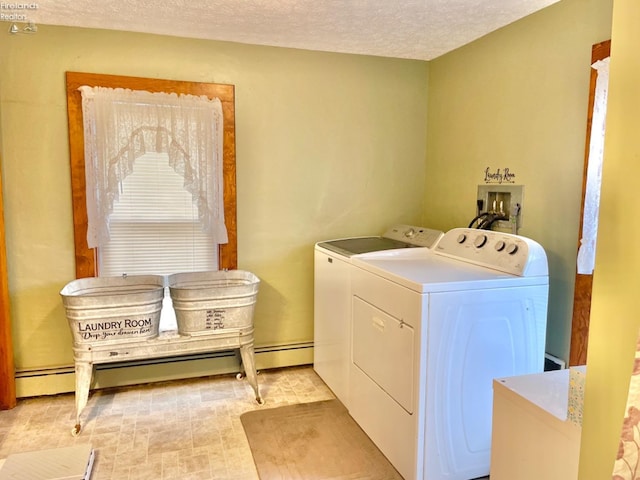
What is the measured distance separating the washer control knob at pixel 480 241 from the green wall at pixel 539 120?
28 centimetres

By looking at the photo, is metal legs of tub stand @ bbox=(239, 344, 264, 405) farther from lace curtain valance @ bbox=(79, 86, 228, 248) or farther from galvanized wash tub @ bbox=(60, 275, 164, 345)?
lace curtain valance @ bbox=(79, 86, 228, 248)

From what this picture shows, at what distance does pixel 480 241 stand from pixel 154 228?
2041 millimetres

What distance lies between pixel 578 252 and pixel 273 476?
1.80 metres

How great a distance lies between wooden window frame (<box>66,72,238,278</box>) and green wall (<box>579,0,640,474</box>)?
2548 millimetres

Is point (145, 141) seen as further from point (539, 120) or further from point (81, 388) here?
point (539, 120)

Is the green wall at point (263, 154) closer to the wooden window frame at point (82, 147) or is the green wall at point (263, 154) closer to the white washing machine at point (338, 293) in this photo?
the wooden window frame at point (82, 147)

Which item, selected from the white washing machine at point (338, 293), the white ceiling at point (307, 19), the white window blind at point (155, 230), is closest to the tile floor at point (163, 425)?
the white washing machine at point (338, 293)

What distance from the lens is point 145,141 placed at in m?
2.89

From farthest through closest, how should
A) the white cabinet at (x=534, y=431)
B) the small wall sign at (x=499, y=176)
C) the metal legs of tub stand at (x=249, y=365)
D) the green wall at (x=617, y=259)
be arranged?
the metal legs of tub stand at (x=249, y=365)
the small wall sign at (x=499, y=176)
the white cabinet at (x=534, y=431)
the green wall at (x=617, y=259)

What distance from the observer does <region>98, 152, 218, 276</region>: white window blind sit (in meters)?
2.99

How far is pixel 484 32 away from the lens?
110 inches

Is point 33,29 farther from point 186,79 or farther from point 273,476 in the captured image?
point 273,476

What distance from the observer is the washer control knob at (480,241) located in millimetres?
2477

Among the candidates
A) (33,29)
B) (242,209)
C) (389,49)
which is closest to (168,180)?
(242,209)
